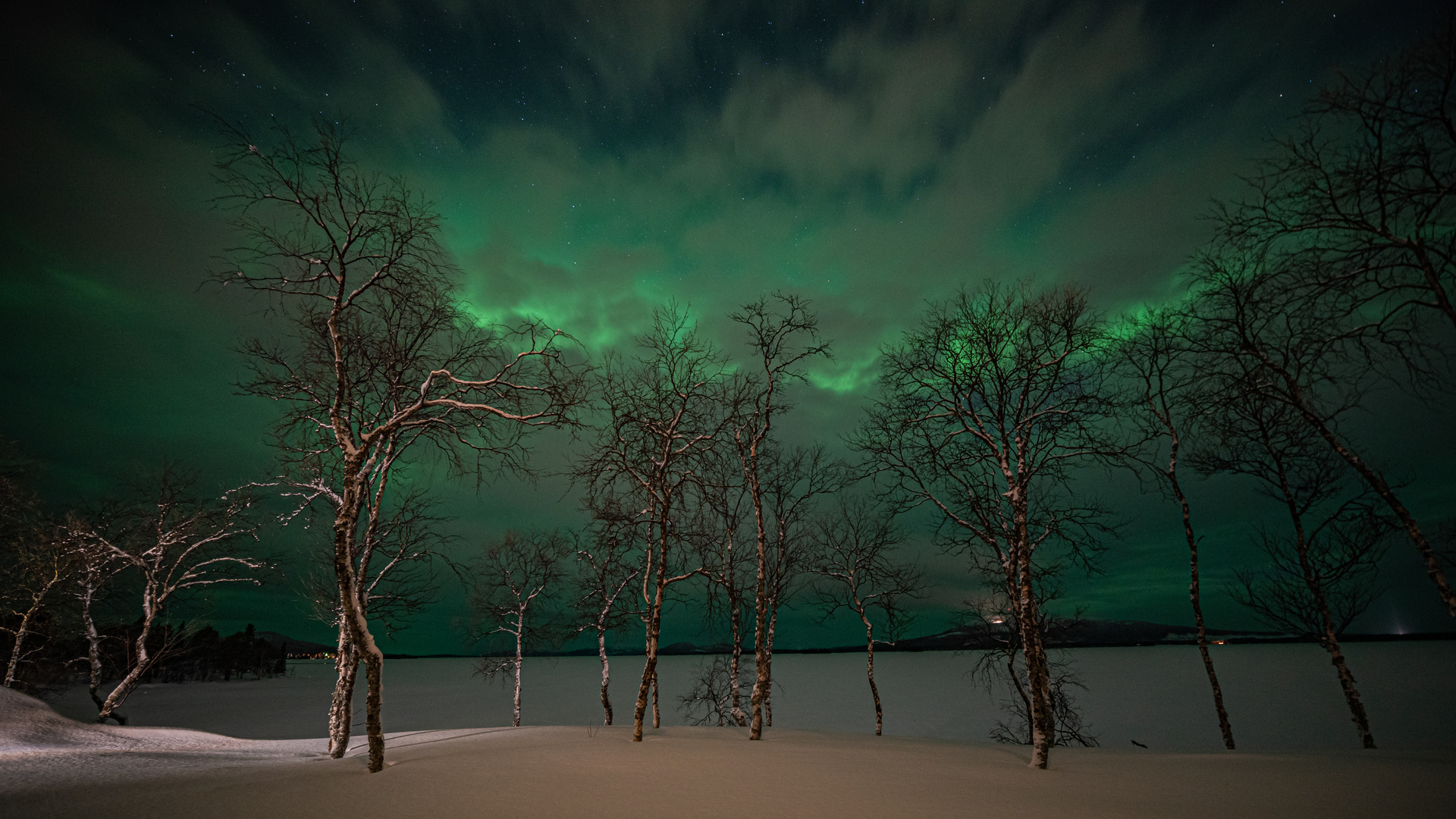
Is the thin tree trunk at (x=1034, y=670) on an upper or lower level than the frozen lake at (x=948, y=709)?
upper

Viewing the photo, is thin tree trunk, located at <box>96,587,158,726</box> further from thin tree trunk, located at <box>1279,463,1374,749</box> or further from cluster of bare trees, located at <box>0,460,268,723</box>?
thin tree trunk, located at <box>1279,463,1374,749</box>

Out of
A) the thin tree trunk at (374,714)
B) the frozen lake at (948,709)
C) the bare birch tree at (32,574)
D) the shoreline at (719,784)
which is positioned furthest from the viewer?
the frozen lake at (948,709)

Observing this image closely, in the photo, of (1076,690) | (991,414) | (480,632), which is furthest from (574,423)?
(1076,690)

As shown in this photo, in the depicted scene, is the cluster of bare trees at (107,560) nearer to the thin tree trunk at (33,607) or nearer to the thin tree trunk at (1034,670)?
the thin tree trunk at (33,607)

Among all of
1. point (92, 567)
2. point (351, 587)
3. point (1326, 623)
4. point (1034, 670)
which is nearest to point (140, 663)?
point (92, 567)

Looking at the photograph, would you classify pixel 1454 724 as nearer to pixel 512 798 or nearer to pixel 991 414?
pixel 991 414

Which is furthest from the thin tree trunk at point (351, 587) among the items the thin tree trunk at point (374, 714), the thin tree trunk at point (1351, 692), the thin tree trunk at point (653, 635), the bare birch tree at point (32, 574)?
the thin tree trunk at point (1351, 692)

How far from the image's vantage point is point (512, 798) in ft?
22.7

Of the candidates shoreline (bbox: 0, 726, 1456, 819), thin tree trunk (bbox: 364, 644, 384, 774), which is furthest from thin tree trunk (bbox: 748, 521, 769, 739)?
thin tree trunk (bbox: 364, 644, 384, 774)

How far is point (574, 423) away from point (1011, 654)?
19.3 metres

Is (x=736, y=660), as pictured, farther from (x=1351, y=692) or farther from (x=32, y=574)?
Result: (x=32, y=574)

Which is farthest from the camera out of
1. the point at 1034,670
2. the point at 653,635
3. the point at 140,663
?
the point at 140,663

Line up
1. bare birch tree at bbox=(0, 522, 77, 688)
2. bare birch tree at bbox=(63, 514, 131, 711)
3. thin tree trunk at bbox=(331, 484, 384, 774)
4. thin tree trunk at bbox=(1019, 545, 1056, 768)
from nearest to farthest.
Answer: thin tree trunk at bbox=(331, 484, 384, 774), thin tree trunk at bbox=(1019, 545, 1056, 768), bare birch tree at bbox=(63, 514, 131, 711), bare birch tree at bbox=(0, 522, 77, 688)

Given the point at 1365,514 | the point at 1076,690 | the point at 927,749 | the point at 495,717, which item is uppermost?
the point at 1365,514
